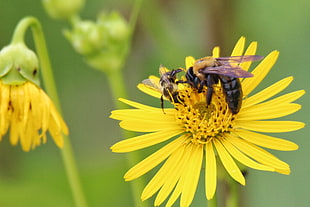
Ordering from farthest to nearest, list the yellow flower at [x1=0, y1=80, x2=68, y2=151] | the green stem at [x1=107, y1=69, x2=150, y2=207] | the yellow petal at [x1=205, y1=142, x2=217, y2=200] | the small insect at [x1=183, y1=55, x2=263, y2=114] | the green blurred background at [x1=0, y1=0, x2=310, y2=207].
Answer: the green blurred background at [x1=0, y1=0, x2=310, y2=207] → the green stem at [x1=107, y1=69, x2=150, y2=207] → the yellow flower at [x1=0, y1=80, x2=68, y2=151] → the small insect at [x1=183, y1=55, x2=263, y2=114] → the yellow petal at [x1=205, y1=142, x2=217, y2=200]

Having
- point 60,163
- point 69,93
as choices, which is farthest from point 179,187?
point 69,93

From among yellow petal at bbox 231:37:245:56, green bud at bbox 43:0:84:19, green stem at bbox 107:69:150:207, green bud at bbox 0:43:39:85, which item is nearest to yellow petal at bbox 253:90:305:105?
yellow petal at bbox 231:37:245:56

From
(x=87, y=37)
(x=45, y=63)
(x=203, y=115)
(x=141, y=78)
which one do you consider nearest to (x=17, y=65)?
(x=45, y=63)

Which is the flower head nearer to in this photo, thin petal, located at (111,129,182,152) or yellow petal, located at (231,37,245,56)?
thin petal, located at (111,129,182,152)

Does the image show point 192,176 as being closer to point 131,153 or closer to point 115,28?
point 131,153

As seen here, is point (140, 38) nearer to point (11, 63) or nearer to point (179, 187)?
point (11, 63)

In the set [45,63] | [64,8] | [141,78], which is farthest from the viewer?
[141,78]
